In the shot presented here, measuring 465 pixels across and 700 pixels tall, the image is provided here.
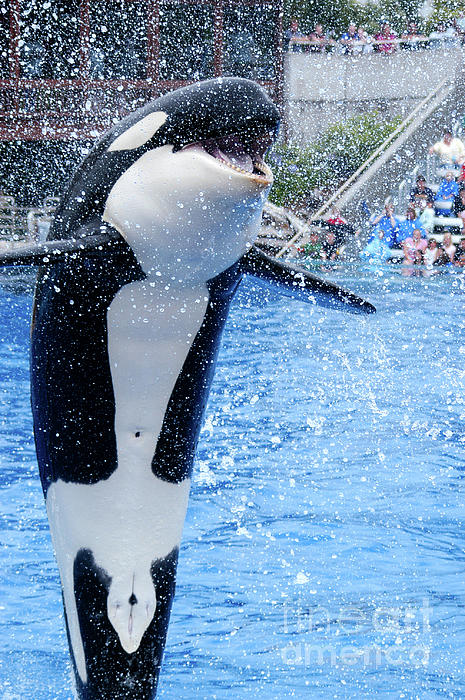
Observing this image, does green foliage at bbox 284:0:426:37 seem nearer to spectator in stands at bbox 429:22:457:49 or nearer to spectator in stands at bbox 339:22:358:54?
spectator in stands at bbox 339:22:358:54

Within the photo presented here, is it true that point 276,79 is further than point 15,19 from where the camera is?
Yes

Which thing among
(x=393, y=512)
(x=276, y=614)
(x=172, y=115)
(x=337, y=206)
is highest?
(x=172, y=115)

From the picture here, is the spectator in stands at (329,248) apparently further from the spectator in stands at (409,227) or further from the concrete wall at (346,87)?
the concrete wall at (346,87)

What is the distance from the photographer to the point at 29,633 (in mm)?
5039

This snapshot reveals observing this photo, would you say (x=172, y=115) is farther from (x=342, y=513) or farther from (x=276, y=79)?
(x=276, y=79)

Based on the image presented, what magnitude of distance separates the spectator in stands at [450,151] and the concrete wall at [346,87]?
5.73 m

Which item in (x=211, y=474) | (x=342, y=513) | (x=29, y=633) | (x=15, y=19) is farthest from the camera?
(x=15, y=19)

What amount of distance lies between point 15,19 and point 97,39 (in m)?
2.32

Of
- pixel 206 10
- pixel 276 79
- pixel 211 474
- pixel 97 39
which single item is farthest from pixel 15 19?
pixel 211 474

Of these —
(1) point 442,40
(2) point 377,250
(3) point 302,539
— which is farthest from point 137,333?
(1) point 442,40

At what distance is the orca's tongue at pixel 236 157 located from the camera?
304cm

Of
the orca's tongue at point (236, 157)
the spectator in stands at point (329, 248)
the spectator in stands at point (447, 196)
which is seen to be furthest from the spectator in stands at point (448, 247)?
the orca's tongue at point (236, 157)

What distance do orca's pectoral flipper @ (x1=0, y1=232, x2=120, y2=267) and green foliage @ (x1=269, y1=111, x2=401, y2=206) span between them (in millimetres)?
20822

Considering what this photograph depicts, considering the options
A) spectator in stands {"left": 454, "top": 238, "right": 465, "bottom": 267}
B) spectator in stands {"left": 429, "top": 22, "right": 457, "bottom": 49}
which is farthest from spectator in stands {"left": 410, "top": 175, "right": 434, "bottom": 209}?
spectator in stands {"left": 429, "top": 22, "right": 457, "bottom": 49}
